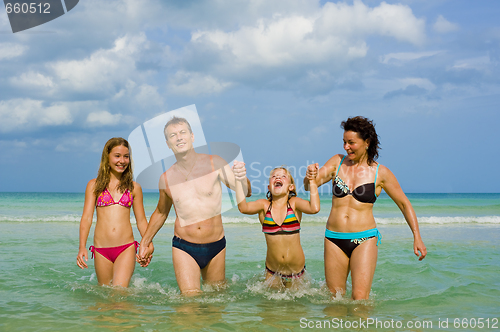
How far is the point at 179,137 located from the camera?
5.18 m

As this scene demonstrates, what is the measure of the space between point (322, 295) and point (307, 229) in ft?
35.6

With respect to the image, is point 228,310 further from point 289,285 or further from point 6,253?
point 6,253

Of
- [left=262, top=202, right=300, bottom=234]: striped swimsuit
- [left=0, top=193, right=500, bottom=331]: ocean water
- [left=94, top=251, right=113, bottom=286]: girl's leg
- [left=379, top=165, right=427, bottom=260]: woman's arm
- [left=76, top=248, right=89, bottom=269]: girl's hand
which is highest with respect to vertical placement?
[left=379, top=165, right=427, bottom=260]: woman's arm

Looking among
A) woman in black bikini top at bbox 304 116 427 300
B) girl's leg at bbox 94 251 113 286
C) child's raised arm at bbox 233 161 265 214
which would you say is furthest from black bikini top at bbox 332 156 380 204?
girl's leg at bbox 94 251 113 286

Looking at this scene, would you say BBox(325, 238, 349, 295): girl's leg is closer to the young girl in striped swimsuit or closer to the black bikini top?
the young girl in striped swimsuit

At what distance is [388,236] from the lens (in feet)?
46.3

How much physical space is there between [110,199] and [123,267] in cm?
99

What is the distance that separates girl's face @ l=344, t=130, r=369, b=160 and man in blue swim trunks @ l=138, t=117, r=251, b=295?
142 centimetres

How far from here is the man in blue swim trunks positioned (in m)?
5.14

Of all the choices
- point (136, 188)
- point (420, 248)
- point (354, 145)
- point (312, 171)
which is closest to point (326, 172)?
point (312, 171)

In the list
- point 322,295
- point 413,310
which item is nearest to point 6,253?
point 322,295

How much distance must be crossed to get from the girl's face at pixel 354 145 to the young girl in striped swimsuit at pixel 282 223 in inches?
35.1

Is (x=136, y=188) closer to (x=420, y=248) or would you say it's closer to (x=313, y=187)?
(x=313, y=187)

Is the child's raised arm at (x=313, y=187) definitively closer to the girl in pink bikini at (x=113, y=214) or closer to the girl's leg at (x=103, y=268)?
the girl in pink bikini at (x=113, y=214)
